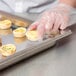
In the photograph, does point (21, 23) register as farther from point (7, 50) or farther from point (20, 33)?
point (7, 50)

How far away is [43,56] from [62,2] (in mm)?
399

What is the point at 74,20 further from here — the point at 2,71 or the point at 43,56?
the point at 2,71

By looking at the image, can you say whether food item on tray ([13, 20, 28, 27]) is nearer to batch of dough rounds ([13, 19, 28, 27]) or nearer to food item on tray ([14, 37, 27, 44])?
batch of dough rounds ([13, 19, 28, 27])

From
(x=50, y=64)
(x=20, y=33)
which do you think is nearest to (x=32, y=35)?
(x=20, y=33)

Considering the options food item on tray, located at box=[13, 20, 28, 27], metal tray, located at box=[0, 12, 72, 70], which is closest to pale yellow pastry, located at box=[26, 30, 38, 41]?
metal tray, located at box=[0, 12, 72, 70]

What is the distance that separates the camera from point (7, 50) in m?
0.77

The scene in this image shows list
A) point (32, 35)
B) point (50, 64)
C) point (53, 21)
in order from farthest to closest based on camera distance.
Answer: point (53, 21), point (32, 35), point (50, 64)

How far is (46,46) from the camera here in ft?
2.76

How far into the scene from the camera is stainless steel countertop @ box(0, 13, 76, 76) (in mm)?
718

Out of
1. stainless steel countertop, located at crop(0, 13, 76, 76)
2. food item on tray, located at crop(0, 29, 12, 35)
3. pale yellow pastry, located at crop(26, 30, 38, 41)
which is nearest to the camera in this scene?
stainless steel countertop, located at crop(0, 13, 76, 76)

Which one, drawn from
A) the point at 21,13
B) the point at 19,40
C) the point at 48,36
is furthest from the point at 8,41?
the point at 21,13

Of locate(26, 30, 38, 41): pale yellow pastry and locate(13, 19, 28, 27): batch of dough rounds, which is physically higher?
locate(26, 30, 38, 41): pale yellow pastry

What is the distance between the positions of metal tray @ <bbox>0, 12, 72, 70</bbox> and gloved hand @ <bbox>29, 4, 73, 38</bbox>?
54 millimetres

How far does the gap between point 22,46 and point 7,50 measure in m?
0.07
